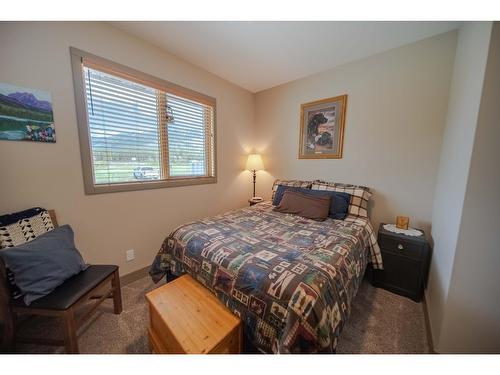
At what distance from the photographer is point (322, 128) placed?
2.47 m

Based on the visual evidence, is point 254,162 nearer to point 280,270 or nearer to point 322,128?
point 322,128

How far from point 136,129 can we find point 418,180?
3.01m

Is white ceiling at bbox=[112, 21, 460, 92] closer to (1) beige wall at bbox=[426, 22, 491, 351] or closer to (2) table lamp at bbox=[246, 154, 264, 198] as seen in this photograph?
(1) beige wall at bbox=[426, 22, 491, 351]

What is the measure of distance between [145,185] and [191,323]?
1494 mm

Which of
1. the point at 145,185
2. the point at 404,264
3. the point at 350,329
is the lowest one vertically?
the point at 350,329

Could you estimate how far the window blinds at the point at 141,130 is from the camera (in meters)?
1.66

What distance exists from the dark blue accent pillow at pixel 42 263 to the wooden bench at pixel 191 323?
2.04ft

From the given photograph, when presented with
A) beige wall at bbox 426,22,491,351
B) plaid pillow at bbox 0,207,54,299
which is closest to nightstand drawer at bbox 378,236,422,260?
beige wall at bbox 426,22,491,351

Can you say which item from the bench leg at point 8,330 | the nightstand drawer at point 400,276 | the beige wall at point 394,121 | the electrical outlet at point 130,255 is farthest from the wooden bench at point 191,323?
the beige wall at point 394,121

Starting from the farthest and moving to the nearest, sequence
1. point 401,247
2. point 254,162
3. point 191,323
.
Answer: point 254,162 < point 401,247 < point 191,323

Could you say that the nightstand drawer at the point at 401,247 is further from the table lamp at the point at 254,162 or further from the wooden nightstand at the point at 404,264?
the table lamp at the point at 254,162

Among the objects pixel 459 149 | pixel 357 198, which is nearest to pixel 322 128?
pixel 357 198
